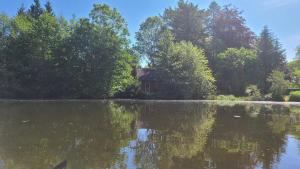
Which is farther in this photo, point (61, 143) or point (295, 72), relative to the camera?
point (295, 72)

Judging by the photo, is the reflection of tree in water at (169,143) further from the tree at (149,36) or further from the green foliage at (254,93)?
the tree at (149,36)

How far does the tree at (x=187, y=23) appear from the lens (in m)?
51.0

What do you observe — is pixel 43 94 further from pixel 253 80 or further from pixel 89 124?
pixel 253 80

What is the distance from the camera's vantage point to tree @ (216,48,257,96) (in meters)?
43.5

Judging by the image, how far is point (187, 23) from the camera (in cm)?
5181

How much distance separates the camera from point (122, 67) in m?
36.8

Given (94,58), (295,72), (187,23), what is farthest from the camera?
(187,23)

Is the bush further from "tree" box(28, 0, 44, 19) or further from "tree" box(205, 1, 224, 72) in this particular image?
"tree" box(28, 0, 44, 19)

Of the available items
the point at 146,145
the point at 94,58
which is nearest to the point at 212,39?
the point at 94,58

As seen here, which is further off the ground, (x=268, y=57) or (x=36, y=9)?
(x=36, y=9)

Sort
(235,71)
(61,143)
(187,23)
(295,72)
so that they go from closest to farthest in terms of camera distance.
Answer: (61,143) < (235,71) < (295,72) < (187,23)

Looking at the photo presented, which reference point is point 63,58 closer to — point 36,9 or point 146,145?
point 36,9

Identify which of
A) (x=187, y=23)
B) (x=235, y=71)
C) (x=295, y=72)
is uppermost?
(x=187, y=23)

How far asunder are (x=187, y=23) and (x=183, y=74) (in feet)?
59.3
